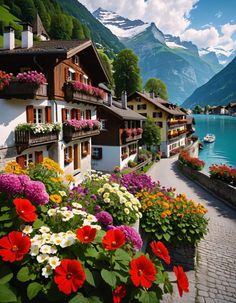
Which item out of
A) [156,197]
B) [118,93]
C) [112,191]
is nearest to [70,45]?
[156,197]

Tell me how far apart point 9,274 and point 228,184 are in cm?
1709

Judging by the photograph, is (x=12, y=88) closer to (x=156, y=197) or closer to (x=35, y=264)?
(x=156, y=197)

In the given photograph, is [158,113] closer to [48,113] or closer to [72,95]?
[72,95]

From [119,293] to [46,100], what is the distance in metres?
14.5

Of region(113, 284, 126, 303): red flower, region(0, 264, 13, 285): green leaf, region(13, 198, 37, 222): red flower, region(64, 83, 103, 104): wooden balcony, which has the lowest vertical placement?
region(113, 284, 126, 303): red flower

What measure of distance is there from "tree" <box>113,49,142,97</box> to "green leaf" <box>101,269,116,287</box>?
185 feet

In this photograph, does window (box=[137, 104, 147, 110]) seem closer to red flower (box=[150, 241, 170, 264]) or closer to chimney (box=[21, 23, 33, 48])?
chimney (box=[21, 23, 33, 48])

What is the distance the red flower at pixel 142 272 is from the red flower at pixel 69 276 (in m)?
0.50

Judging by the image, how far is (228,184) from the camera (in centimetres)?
1755

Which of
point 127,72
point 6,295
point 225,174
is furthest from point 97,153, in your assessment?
point 127,72

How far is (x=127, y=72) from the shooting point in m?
57.6

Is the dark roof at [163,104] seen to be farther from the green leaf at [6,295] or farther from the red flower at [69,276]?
the green leaf at [6,295]

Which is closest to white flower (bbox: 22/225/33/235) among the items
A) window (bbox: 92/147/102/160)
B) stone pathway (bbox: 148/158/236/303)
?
stone pathway (bbox: 148/158/236/303)

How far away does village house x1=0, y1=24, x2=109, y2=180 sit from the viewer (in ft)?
43.1
